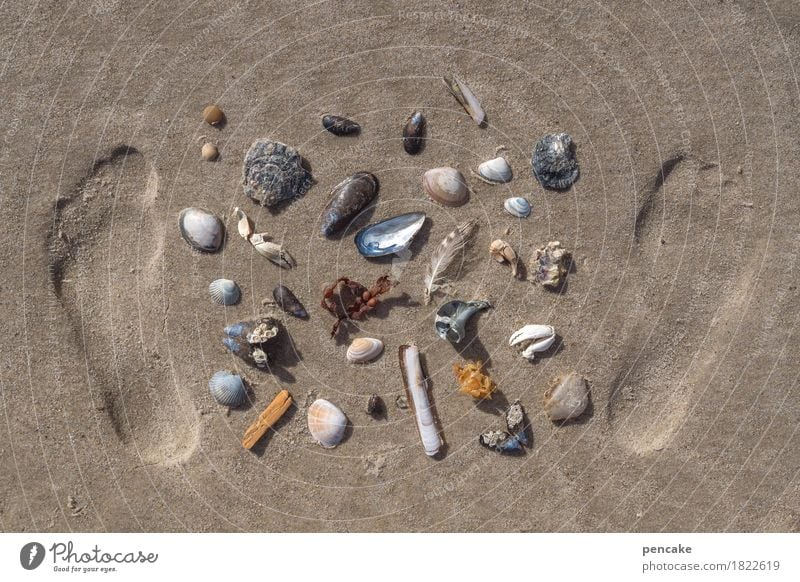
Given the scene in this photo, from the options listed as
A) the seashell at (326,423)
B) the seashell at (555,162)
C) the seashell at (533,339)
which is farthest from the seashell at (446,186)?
the seashell at (326,423)

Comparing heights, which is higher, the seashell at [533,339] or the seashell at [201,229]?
the seashell at [201,229]

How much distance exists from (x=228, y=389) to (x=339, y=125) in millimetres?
3006

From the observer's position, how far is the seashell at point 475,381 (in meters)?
6.68

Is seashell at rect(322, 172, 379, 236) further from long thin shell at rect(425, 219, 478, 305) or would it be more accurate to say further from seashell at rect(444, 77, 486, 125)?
seashell at rect(444, 77, 486, 125)

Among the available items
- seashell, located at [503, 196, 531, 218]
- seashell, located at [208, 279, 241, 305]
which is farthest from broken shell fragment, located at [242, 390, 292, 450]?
seashell, located at [503, 196, 531, 218]

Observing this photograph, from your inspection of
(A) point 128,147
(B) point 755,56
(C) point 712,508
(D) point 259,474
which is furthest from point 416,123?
(C) point 712,508

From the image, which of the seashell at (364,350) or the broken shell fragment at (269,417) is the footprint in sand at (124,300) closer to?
the broken shell fragment at (269,417)

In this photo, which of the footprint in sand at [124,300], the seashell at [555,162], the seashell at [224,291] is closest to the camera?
the seashell at [555,162]

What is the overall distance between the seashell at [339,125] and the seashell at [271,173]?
0.44 m

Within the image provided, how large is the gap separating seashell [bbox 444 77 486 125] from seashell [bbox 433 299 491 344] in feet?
6.34

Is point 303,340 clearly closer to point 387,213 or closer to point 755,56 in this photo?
point 387,213

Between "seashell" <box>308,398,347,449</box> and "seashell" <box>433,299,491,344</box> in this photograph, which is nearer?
"seashell" <box>433,299,491,344</box>

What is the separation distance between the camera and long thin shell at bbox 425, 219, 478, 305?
671 cm

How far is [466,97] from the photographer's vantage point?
21.9 feet
